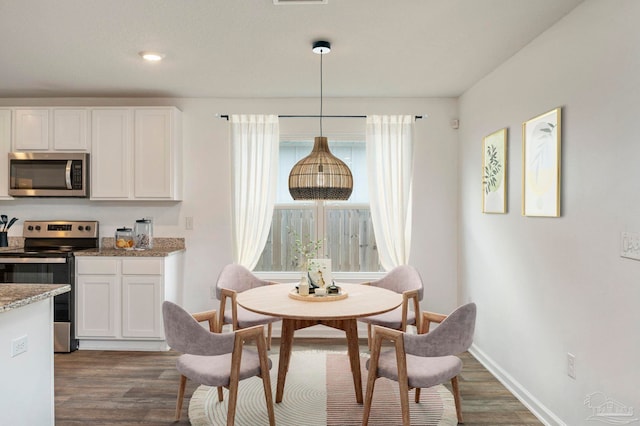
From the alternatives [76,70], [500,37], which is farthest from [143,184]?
[500,37]

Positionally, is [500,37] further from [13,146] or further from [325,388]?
[13,146]

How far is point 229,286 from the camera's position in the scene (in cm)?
348

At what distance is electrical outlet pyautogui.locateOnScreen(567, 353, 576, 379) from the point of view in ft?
7.48

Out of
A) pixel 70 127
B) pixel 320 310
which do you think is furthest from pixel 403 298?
pixel 70 127

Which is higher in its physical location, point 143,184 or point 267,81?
point 267,81

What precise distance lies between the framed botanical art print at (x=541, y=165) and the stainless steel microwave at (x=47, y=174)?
3842 mm

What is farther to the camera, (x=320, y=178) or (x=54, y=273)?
(x=54, y=273)

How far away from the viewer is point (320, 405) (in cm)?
274

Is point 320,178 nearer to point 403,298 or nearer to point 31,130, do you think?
point 403,298

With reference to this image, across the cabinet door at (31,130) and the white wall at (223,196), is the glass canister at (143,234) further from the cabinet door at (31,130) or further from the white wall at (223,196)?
the cabinet door at (31,130)

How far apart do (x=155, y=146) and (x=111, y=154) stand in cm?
44

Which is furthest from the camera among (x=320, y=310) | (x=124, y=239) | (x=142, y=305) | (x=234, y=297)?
(x=124, y=239)

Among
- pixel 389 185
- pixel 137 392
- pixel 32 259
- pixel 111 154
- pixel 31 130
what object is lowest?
pixel 137 392

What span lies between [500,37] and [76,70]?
3.21 m
